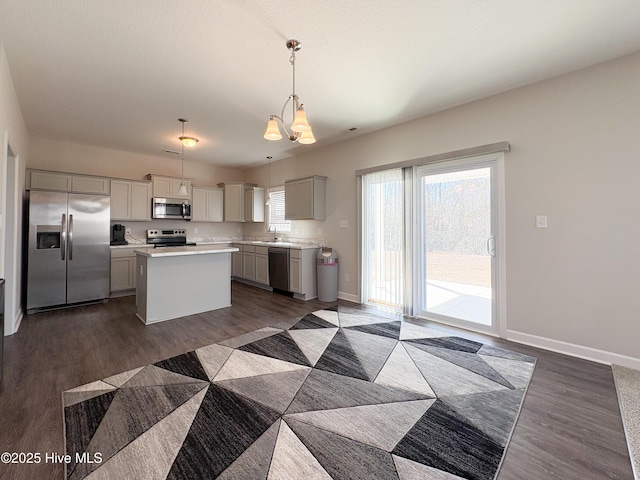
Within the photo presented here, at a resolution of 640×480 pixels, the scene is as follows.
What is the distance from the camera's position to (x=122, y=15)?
6.96 feet

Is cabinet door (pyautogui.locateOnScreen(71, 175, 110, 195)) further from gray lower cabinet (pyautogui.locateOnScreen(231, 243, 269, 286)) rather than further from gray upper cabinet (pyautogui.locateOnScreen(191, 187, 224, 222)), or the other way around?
gray lower cabinet (pyautogui.locateOnScreen(231, 243, 269, 286))

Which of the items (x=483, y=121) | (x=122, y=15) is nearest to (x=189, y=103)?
(x=122, y=15)

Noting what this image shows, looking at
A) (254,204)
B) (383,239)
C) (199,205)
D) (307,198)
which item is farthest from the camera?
(254,204)

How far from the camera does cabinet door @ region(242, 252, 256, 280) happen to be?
6032mm

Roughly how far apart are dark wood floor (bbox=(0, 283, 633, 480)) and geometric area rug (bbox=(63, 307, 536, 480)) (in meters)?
0.11

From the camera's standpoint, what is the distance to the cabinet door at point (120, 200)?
5.27 meters

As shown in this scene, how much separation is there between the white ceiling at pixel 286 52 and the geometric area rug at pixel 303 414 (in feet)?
9.31

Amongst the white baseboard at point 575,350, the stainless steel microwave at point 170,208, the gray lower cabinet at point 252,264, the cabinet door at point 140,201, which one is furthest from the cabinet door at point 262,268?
the white baseboard at point 575,350

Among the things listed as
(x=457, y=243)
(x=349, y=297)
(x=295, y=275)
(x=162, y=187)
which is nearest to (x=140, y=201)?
(x=162, y=187)

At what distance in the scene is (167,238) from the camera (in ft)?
20.1

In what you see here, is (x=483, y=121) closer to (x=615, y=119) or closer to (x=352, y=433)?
(x=615, y=119)

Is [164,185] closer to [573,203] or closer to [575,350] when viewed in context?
[573,203]

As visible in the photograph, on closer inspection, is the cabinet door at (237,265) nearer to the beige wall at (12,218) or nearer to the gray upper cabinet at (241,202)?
the gray upper cabinet at (241,202)

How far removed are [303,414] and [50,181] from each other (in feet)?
18.2
